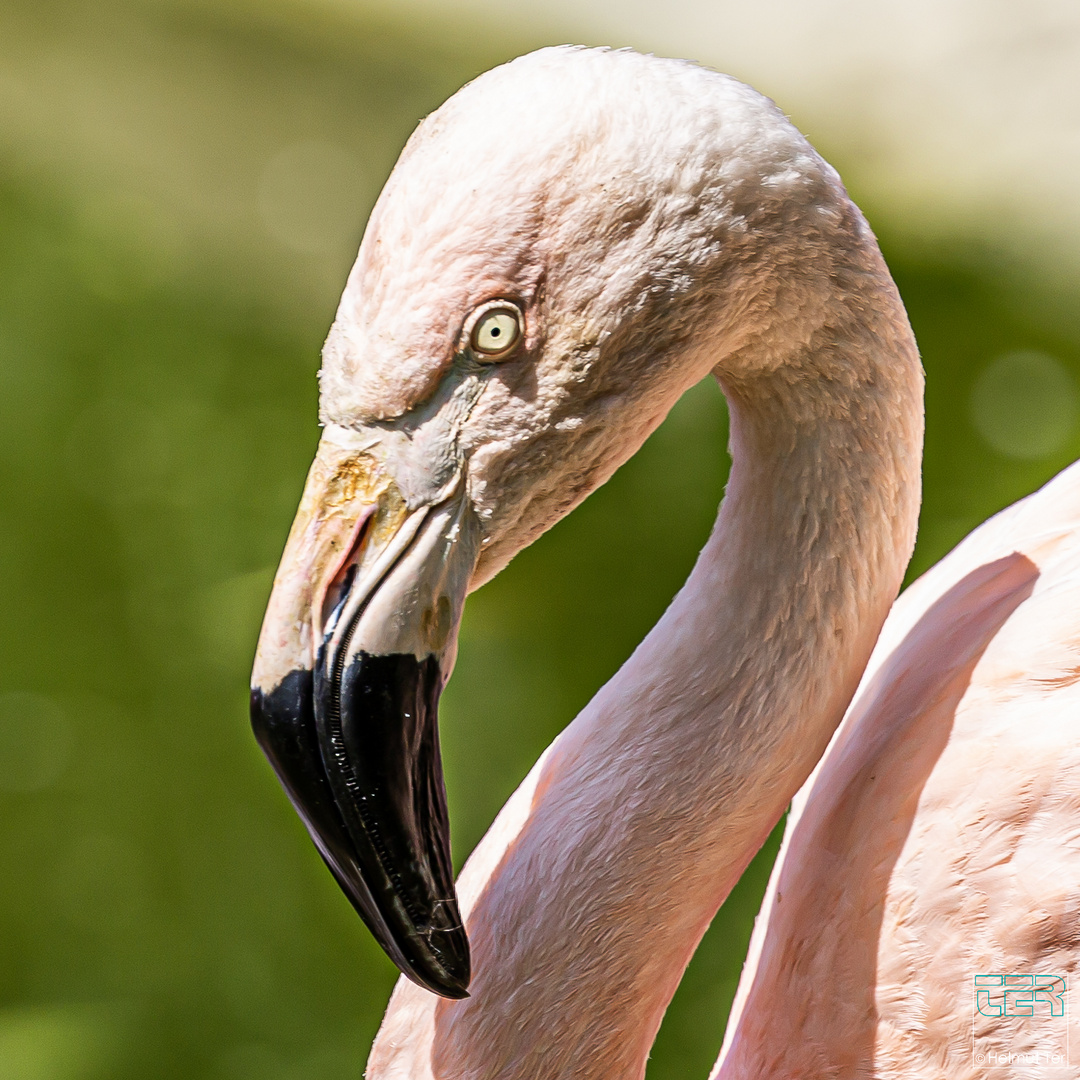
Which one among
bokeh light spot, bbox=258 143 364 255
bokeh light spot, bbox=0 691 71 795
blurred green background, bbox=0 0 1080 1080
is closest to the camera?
blurred green background, bbox=0 0 1080 1080

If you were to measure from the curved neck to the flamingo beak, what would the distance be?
175mm

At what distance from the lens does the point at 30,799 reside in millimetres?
2191

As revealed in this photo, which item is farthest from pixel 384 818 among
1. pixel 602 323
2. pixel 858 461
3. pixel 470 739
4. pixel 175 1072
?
pixel 175 1072

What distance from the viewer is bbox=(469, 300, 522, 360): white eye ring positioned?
685 mm

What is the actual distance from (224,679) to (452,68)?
1784 millimetres

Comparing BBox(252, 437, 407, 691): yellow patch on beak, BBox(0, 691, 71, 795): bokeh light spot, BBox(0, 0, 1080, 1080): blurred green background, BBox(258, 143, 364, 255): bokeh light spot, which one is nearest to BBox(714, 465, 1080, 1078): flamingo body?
BBox(252, 437, 407, 691): yellow patch on beak

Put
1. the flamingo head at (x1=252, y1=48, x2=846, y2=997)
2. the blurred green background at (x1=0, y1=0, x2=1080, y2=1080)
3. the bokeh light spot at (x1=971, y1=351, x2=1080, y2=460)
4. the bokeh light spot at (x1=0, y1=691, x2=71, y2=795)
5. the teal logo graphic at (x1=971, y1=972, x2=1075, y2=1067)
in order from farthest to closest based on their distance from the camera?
the bokeh light spot at (x1=971, y1=351, x2=1080, y2=460) < the bokeh light spot at (x1=0, y1=691, x2=71, y2=795) < the blurred green background at (x1=0, y1=0, x2=1080, y2=1080) < the teal logo graphic at (x1=971, y1=972, x2=1075, y2=1067) < the flamingo head at (x1=252, y1=48, x2=846, y2=997)

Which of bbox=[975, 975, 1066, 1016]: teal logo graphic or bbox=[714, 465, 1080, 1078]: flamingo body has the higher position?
bbox=[714, 465, 1080, 1078]: flamingo body

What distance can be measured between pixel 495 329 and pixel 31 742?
193 centimetres

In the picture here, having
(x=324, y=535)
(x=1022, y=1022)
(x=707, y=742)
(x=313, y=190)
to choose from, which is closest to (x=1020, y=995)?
(x=1022, y=1022)

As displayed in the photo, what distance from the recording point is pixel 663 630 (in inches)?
37.6

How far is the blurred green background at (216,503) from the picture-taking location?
2.08m

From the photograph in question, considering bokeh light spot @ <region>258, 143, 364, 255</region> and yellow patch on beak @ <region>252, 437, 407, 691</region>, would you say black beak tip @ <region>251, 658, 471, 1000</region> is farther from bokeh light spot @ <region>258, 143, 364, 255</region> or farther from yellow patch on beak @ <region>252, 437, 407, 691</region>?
bokeh light spot @ <region>258, 143, 364, 255</region>

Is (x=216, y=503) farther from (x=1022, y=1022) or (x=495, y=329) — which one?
(x=1022, y=1022)
